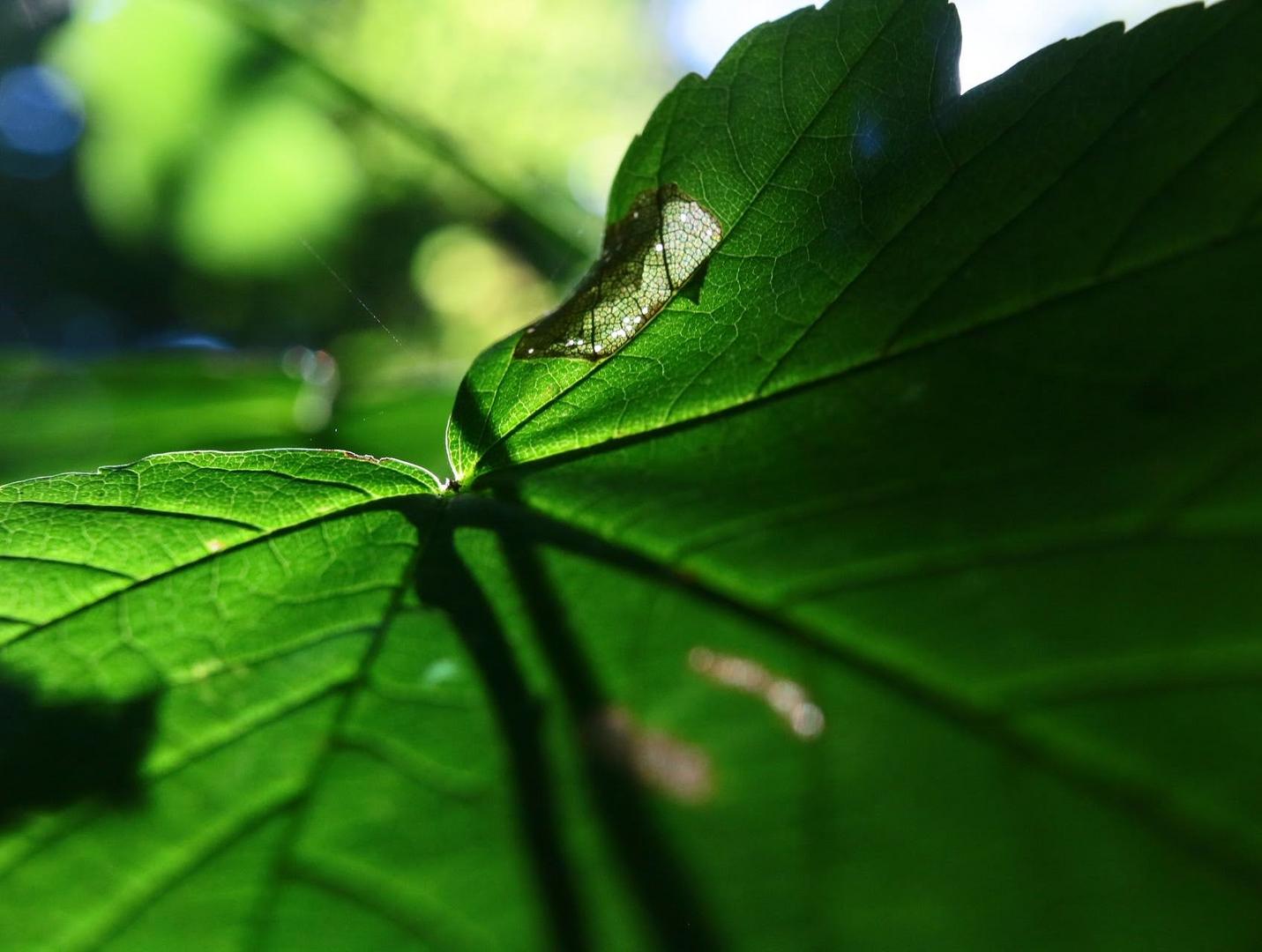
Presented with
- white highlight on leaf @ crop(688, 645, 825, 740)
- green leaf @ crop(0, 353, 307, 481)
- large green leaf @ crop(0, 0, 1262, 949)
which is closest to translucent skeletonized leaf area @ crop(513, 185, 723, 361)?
large green leaf @ crop(0, 0, 1262, 949)

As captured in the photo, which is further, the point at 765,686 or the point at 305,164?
the point at 305,164

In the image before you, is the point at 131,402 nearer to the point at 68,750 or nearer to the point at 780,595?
the point at 68,750

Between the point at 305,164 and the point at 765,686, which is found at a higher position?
the point at 305,164

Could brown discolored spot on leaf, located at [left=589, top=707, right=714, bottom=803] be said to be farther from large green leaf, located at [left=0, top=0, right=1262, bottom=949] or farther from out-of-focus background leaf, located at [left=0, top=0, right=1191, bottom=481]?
out-of-focus background leaf, located at [left=0, top=0, right=1191, bottom=481]

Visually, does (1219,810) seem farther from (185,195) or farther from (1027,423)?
(185,195)

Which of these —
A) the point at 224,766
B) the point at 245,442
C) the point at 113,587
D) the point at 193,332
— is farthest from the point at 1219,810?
the point at 193,332

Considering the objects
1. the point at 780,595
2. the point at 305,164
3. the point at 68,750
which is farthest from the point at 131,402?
the point at 780,595
